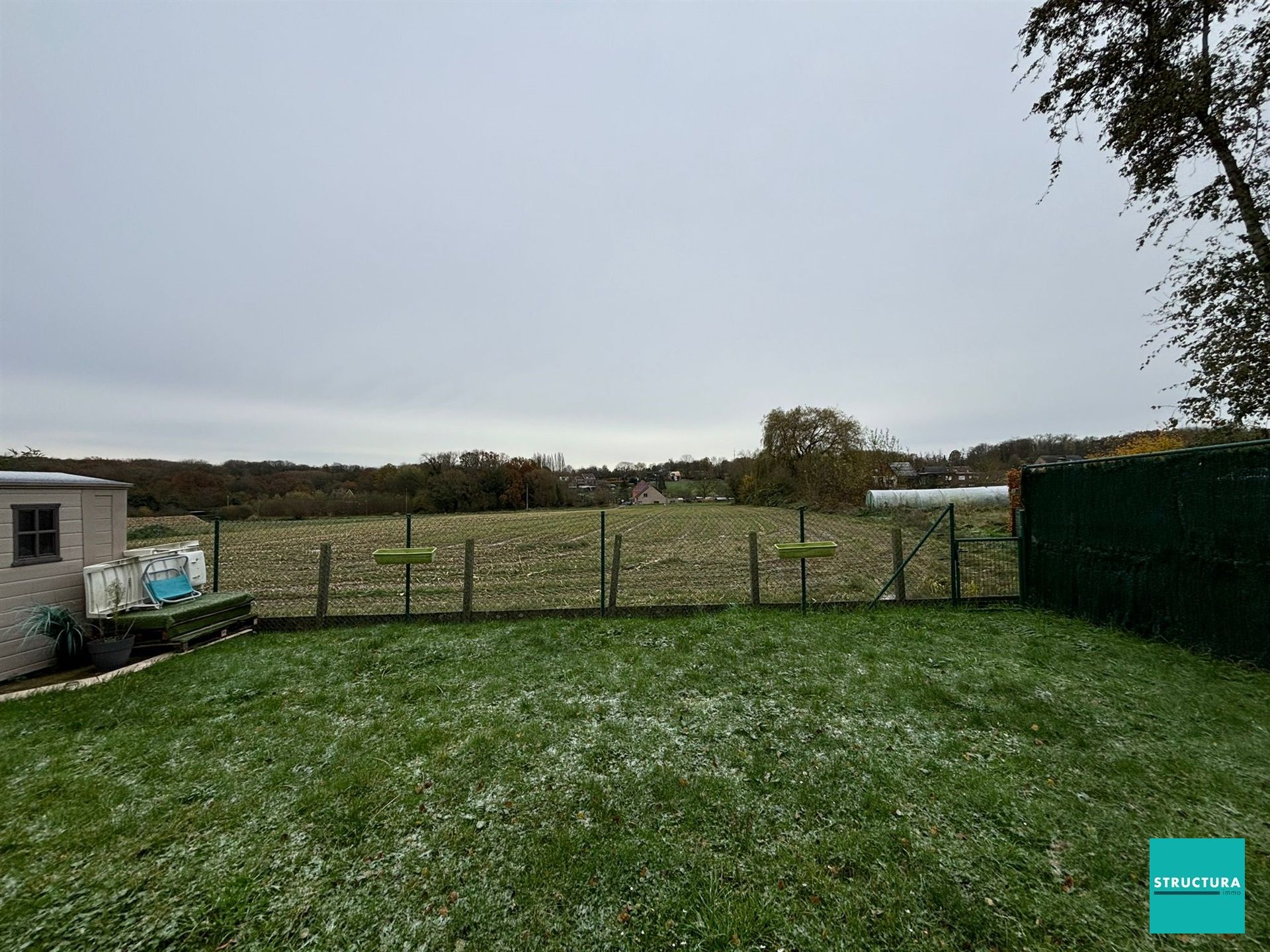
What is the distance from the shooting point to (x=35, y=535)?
455 centimetres

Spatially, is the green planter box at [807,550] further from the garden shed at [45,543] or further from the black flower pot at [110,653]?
the garden shed at [45,543]

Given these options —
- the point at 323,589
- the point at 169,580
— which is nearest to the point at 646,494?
the point at 323,589

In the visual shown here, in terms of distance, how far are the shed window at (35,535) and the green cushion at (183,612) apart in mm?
949

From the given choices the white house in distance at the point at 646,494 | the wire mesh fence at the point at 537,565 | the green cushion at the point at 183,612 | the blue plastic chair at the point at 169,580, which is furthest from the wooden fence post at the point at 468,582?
the white house in distance at the point at 646,494

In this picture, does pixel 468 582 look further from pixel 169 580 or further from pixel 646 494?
pixel 646 494

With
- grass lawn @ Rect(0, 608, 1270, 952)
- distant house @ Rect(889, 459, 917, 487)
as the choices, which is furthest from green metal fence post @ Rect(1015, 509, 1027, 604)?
distant house @ Rect(889, 459, 917, 487)

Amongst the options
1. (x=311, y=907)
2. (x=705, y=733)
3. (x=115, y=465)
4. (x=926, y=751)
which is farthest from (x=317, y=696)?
(x=115, y=465)

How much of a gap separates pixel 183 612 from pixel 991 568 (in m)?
10.9

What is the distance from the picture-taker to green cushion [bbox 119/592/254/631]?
4.72 m

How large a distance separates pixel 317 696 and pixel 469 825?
2508 mm

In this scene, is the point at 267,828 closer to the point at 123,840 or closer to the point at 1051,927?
the point at 123,840

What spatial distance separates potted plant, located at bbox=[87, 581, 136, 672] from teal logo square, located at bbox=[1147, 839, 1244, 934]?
7.94 meters

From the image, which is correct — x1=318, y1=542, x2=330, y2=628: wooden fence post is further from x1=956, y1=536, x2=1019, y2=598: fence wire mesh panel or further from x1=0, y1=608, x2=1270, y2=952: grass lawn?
x1=956, y1=536, x2=1019, y2=598: fence wire mesh panel

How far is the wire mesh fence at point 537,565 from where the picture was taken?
6484 mm
